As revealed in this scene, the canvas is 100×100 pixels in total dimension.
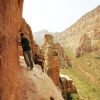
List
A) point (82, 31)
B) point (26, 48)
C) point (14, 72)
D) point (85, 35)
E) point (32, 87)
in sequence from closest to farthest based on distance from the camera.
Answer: point (14, 72), point (32, 87), point (26, 48), point (85, 35), point (82, 31)

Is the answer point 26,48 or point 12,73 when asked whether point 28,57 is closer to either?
point 26,48

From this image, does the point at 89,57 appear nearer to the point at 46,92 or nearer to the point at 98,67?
the point at 98,67

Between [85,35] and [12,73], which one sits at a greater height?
[12,73]

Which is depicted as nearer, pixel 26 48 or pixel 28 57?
pixel 26 48

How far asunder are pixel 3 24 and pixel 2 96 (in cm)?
290

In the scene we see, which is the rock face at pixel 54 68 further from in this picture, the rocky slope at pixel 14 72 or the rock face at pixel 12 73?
the rock face at pixel 12 73

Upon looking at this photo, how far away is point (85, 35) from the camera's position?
116 meters

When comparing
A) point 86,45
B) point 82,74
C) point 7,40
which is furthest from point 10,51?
point 86,45

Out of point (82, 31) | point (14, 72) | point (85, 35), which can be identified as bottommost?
point (85, 35)

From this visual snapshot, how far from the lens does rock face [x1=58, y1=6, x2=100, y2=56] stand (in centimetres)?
11281

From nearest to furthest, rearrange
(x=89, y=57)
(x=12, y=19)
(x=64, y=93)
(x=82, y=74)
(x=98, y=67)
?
(x=12, y=19), (x=64, y=93), (x=82, y=74), (x=98, y=67), (x=89, y=57)

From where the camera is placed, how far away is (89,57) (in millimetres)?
105125

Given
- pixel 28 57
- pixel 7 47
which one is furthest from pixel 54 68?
pixel 7 47

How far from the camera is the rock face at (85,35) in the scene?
11281cm
